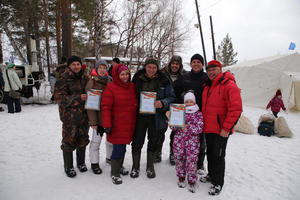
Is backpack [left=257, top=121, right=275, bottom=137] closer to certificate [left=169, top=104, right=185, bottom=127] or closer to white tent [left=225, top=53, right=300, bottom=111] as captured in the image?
certificate [left=169, top=104, right=185, bottom=127]

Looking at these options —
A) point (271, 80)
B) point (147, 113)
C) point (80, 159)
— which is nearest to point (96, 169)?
point (80, 159)

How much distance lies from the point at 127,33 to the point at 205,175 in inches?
486

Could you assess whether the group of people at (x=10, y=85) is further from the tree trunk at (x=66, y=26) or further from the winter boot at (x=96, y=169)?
the winter boot at (x=96, y=169)

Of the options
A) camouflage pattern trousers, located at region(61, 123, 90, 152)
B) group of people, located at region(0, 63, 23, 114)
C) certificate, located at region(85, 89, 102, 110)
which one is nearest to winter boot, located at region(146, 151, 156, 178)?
camouflage pattern trousers, located at region(61, 123, 90, 152)

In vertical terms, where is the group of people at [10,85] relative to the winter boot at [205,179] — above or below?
above

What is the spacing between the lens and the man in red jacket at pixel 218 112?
7.78 ft

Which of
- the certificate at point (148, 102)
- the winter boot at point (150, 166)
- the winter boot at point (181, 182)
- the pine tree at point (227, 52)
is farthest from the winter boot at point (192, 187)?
the pine tree at point (227, 52)

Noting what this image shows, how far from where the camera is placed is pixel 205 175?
10.5 ft

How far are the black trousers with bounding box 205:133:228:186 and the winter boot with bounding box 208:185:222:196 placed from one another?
0.14 feet

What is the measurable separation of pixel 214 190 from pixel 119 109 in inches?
72.4

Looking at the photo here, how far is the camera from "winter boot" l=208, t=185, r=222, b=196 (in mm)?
2674

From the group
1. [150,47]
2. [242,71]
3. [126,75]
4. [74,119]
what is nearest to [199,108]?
[126,75]

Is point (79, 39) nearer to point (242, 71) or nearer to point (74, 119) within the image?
point (242, 71)

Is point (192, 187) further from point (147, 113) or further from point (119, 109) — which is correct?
point (119, 109)
